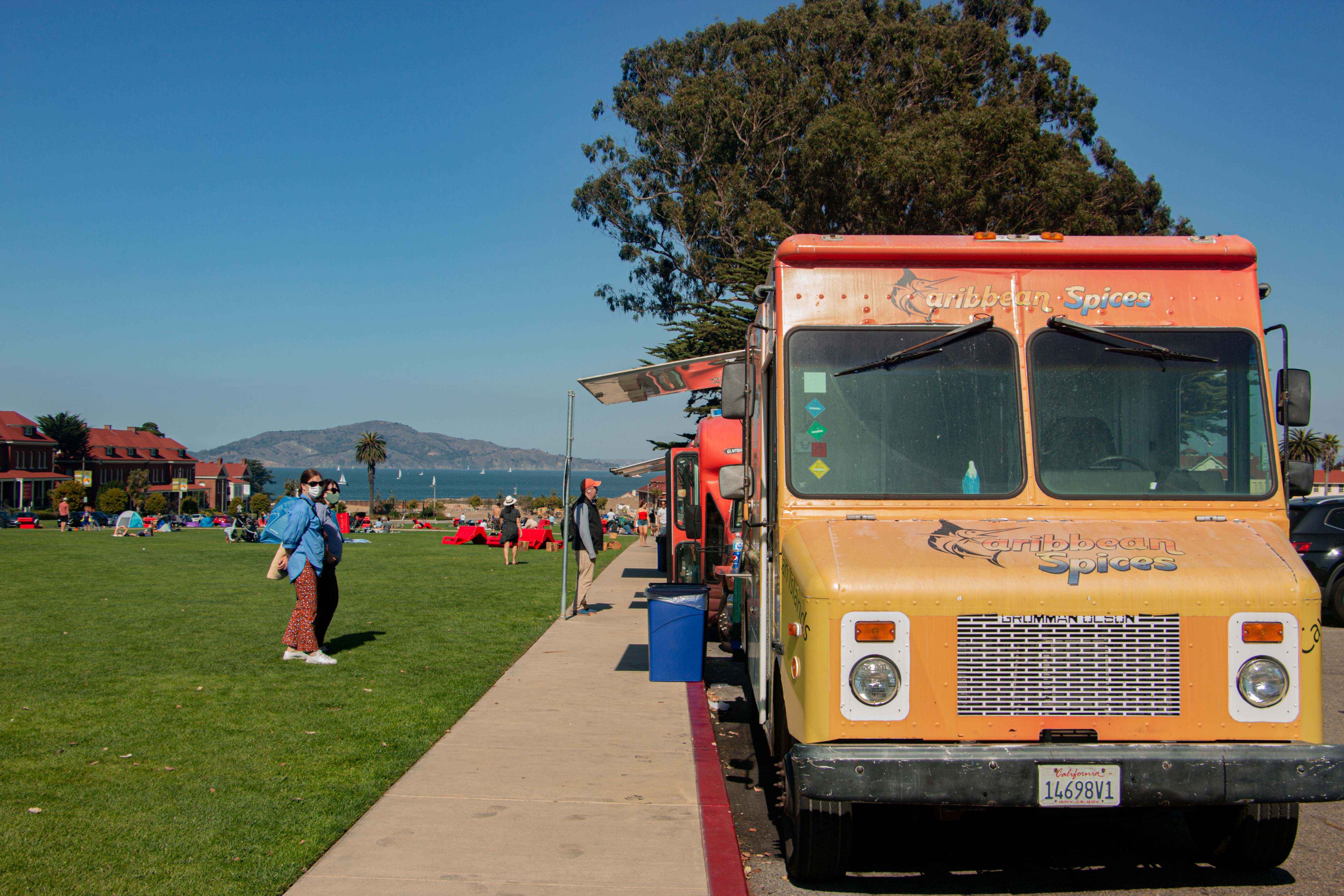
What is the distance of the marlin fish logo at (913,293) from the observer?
16.9 feet

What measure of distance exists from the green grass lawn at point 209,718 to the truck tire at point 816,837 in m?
2.21

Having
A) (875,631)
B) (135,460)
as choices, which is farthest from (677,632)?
(135,460)

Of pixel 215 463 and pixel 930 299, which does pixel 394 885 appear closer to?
pixel 930 299

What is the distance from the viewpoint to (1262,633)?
4.19 meters

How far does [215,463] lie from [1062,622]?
128m

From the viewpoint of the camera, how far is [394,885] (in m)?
4.43

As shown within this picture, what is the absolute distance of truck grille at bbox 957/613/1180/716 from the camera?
4.16 m

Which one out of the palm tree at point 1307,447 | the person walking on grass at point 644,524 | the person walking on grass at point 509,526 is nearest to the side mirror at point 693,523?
the person walking on grass at point 509,526

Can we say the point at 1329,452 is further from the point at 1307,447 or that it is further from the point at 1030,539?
the point at 1030,539

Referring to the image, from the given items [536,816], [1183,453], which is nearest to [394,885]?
[536,816]

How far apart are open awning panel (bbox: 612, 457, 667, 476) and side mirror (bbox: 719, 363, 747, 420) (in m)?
17.8

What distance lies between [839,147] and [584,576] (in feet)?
54.0

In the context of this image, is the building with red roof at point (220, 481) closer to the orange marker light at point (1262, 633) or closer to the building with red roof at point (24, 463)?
the building with red roof at point (24, 463)

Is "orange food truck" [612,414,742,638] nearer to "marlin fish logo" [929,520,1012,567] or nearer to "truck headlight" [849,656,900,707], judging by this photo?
"marlin fish logo" [929,520,1012,567]
